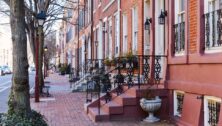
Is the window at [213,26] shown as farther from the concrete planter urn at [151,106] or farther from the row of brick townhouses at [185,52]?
the concrete planter urn at [151,106]

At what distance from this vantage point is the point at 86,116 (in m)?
13.8

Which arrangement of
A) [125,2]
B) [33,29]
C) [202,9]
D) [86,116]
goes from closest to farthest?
[202,9], [86,116], [125,2], [33,29]

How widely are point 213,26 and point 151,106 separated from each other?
316cm

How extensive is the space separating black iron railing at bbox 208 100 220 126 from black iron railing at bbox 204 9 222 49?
1280mm

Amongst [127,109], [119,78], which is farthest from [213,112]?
[119,78]

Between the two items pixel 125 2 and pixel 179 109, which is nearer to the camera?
pixel 179 109

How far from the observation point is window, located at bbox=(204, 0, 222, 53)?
9586 mm

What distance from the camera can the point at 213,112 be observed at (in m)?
9.84

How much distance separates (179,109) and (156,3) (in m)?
4.06

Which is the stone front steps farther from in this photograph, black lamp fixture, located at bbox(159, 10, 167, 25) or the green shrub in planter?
the green shrub in planter

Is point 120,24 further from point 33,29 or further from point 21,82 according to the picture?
Result: point 21,82

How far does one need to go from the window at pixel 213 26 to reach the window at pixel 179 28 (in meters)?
1.56

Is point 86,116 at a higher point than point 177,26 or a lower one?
lower

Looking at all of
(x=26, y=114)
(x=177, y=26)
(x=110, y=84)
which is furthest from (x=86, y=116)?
(x=26, y=114)
